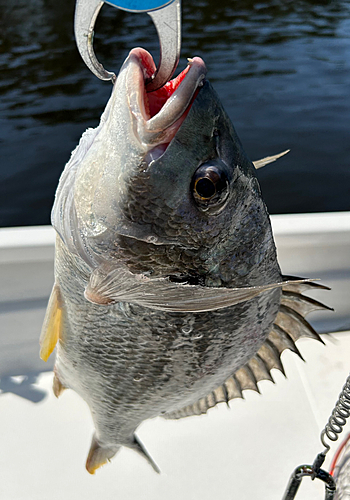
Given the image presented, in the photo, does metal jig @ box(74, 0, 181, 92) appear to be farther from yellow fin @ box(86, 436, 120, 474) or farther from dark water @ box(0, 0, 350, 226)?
dark water @ box(0, 0, 350, 226)

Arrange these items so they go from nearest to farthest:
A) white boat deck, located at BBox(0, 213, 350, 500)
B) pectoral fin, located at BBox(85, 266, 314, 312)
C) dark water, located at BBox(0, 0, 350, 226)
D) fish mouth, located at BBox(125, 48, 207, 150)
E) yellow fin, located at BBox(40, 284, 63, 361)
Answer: fish mouth, located at BBox(125, 48, 207, 150)
pectoral fin, located at BBox(85, 266, 314, 312)
yellow fin, located at BBox(40, 284, 63, 361)
white boat deck, located at BBox(0, 213, 350, 500)
dark water, located at BBox(0, 0, 350, 226)

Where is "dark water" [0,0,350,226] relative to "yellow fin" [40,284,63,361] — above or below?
below

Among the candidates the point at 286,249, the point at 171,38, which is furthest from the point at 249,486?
the point at 171,38

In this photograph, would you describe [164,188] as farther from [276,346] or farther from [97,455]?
[97,455]

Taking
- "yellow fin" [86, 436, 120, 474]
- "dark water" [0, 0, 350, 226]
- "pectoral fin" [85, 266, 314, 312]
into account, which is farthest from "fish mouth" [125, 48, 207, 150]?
"dark water" [0, 0, 350, 226]

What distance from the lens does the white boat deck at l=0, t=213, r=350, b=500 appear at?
2.03 meters

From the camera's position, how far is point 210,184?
1.02 m

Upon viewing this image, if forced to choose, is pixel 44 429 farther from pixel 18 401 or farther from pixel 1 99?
pixel 1 99

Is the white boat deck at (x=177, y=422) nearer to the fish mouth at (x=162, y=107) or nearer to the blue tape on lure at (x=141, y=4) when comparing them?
the fish mouth at (x=162, y=107)

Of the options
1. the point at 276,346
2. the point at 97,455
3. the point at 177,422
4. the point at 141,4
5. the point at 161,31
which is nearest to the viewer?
the point at 141,4

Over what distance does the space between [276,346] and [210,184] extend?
83cm

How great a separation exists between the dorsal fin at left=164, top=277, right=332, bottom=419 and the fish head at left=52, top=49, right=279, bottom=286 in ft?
1.40

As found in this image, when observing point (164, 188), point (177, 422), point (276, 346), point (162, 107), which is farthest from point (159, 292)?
point (177, 422)

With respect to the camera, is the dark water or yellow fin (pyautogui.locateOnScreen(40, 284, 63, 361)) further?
the dark water
